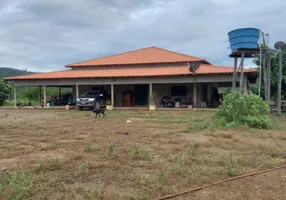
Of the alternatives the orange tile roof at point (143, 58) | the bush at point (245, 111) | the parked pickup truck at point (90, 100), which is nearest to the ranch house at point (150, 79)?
the orange tile roof at point (143, 58)

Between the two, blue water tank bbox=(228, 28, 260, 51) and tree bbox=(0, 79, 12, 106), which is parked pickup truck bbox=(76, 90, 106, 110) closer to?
blue water tank bbox=(228, 28, 260, 51)

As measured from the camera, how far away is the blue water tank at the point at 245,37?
15172mm

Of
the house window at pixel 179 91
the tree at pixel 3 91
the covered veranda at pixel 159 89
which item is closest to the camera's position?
the covered veranda at pixel 159 89

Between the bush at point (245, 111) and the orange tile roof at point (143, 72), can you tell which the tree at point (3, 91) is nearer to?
the orange tile roof at point (143, 72)

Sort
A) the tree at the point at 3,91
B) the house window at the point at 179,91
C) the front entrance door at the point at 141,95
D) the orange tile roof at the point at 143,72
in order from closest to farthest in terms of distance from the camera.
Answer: the orange tile roof at the point at 143,72, the house window at the point at 179,91, the front entrance door at the point at 141,95, the tree at the point at 3,91

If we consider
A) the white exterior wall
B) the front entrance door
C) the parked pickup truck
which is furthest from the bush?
the white exterior wall

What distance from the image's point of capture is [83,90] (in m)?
27.1

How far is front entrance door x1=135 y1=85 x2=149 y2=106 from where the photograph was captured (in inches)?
1025

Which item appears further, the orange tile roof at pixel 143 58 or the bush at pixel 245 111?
the orange tile roof at pixel 143 58

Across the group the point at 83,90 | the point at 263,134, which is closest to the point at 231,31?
the point at 263,134

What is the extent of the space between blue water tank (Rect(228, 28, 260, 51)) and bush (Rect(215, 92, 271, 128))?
14.9 ft

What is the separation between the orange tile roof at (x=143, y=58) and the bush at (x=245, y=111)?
1341cm

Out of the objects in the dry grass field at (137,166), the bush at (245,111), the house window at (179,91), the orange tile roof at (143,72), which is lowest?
the dry grass field at (137,166)

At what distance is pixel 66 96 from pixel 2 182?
2475cm
